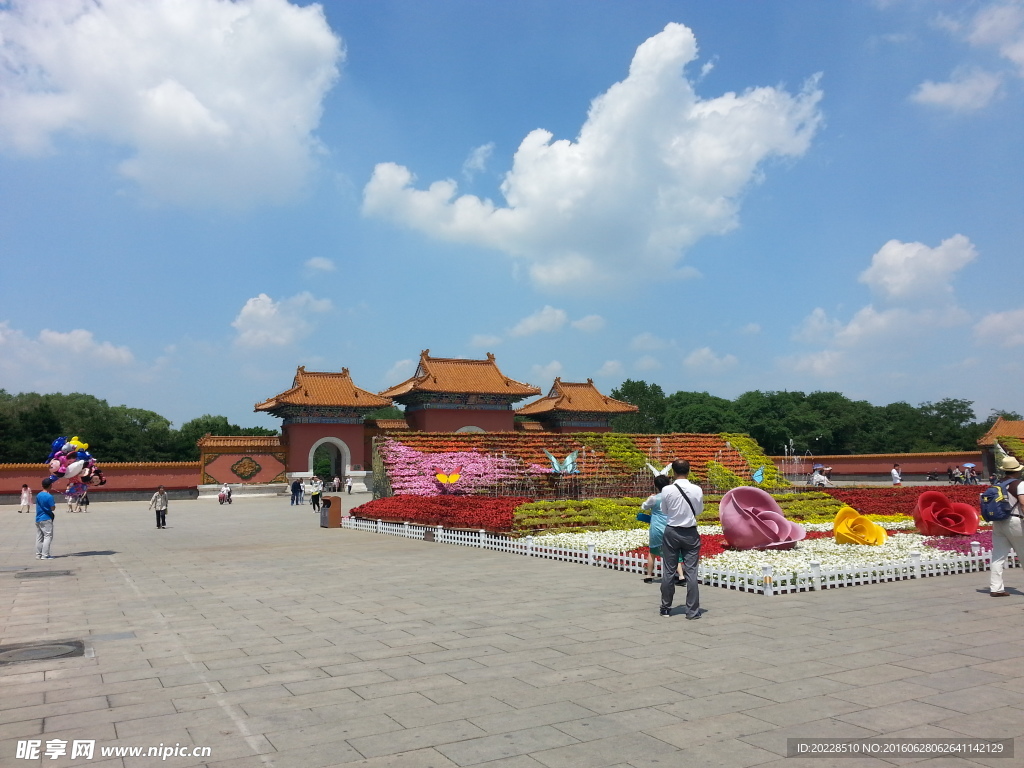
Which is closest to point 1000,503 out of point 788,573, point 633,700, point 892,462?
point 788,573

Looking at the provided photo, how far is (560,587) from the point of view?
8883 mm

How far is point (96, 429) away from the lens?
2126 inches

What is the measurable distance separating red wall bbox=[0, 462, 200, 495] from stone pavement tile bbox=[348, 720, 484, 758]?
117 feet

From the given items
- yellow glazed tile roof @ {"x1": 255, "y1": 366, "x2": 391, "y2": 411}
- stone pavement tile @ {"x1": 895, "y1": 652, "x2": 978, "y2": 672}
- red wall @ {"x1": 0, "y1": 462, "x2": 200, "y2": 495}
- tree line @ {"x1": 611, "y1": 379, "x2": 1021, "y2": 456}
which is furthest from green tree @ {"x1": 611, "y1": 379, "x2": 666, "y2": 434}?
stone pavement tile @ {"x1": 895, "y1": 652, "x2": 978, "y2": 672}

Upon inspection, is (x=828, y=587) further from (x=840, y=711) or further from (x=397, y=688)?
(x=397, y=688)

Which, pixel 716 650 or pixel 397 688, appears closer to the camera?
pixel 397 688

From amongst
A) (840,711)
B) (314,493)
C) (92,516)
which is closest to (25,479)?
(92,516)

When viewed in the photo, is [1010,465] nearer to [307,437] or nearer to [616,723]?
[616,723]

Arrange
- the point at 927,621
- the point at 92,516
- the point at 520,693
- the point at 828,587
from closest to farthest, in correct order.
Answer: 1. the point at 520,693
2. the point at 927,621
3. the point at 828,587
4. the point at 92,516

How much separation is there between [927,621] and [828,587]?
1.89 metres

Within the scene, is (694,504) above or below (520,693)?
above

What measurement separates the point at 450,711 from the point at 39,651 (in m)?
4.02

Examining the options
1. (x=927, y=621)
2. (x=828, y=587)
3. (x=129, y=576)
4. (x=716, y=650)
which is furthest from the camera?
(x=129, y=576)

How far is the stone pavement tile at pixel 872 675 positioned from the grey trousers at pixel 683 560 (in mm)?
1960
